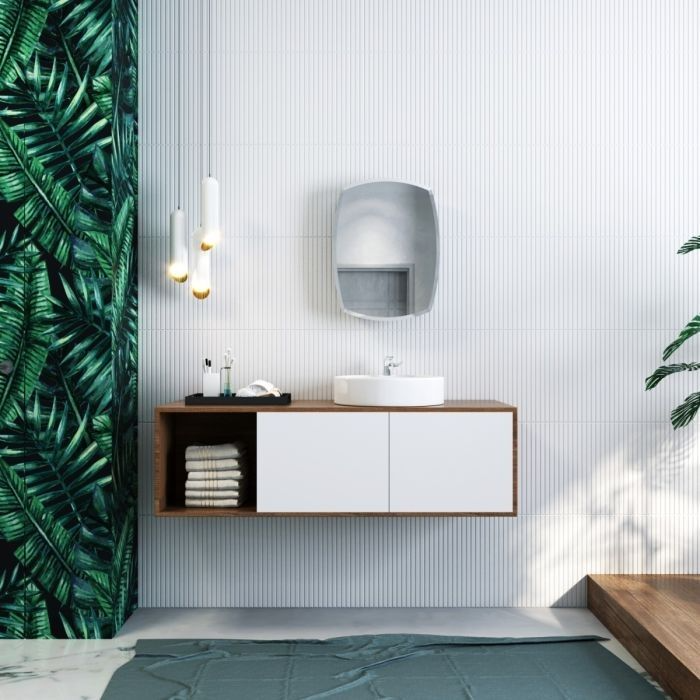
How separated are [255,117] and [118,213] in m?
0.68

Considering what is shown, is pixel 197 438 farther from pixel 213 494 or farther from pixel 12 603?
pixel 12 603

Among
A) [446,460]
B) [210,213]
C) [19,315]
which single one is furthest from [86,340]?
[446,460]

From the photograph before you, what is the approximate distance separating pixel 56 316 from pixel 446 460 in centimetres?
144

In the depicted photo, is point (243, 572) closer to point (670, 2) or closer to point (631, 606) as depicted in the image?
point (631, 606)

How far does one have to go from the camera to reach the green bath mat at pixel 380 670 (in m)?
2.12

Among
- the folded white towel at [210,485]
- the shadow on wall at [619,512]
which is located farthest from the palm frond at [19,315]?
the shadow on wall at [619,512]

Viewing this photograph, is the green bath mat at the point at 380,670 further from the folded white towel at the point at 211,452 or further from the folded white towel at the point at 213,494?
the folded white towel at the point at 211,452

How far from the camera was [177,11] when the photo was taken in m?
2.87

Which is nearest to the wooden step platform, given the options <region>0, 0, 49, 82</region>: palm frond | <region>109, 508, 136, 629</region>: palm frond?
<region>109, 508, 136, 629</region>: palm frond

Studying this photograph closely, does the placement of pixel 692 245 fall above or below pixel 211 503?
above

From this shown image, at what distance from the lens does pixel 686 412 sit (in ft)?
8.48

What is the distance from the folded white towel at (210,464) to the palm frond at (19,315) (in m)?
0.60

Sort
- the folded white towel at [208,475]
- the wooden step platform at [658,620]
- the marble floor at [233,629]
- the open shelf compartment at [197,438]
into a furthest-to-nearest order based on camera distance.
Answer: the open shelf compartment at [197,438]
the folded white towel at [208,475]
the marble floor at [233,629]
the wooden step platform at [658,620]

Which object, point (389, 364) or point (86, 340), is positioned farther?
point (389, 364)
